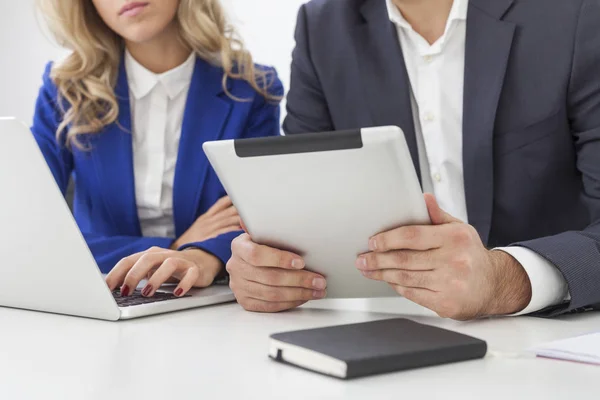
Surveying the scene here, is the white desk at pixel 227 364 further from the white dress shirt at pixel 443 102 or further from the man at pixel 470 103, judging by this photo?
the white dress shirt at pixel 443 102

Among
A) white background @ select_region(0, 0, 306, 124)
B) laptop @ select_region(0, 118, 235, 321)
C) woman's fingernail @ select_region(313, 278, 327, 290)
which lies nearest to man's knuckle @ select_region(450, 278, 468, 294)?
woman's fingernail @ select_region(313, 278, 327, 290)

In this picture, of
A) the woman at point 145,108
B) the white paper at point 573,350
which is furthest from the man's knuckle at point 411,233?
the woman at point 145,108

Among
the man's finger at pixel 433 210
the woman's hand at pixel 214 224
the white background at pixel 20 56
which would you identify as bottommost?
the white background at pixel 20 56

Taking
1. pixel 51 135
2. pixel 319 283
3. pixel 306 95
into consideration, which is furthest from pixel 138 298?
pixel 51 135

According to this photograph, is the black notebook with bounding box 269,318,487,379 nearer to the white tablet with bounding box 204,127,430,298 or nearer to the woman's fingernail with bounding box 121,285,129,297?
the white tablet with bounding box 204,127,430,298

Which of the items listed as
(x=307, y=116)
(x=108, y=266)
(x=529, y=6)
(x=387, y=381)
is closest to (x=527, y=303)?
(x=387, y=381)

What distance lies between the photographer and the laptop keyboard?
130 centimetres

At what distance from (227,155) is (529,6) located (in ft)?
2.71

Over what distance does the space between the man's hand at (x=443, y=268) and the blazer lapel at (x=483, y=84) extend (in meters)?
0.52

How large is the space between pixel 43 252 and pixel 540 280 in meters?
0.74

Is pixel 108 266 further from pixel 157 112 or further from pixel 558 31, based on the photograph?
pixel 558 31

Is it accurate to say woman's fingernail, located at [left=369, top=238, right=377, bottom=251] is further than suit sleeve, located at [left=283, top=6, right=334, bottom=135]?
No

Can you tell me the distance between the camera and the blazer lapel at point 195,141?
6.86ft

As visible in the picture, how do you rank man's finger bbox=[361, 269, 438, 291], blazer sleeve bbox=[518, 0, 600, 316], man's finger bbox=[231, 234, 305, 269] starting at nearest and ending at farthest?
man's finger bbox=[361, 269, 438, 291], man's finger bbox=[231, 234, 305, 269], blazer sleeve bbox=[518, 0, 600, 316]
